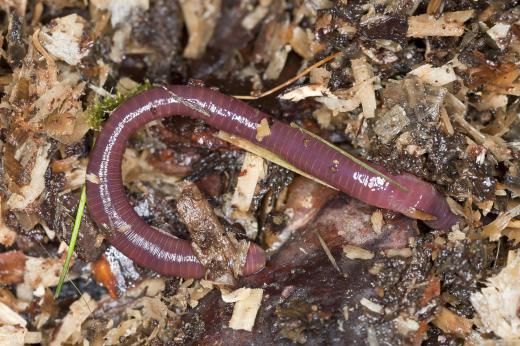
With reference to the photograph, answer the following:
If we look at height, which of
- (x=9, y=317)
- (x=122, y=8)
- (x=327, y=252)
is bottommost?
(x=9, y=317)

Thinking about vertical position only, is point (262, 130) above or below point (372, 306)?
above

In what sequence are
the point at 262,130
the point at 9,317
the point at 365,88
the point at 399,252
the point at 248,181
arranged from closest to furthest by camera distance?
the point at 399,252 < the point at 365,88 < the point at 262,130 < the point at 248,181 < the point at 9,317

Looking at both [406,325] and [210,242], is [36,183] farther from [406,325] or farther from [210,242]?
[406,325]

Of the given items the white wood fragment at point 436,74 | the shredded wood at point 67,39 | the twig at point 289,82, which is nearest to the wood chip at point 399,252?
the white wood fragment at point 436,74

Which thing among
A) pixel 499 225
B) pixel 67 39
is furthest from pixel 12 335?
pixel 499 225

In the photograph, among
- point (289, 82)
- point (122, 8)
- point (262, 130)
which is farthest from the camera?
point (122, 8)

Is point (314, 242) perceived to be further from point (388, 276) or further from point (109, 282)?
point (109, 282)

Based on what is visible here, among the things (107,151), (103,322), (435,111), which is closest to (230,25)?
(107,151)
